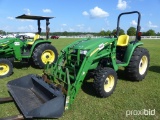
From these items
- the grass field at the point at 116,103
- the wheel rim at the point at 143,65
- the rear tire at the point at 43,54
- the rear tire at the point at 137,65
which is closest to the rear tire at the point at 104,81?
the grass field at the point at 116,103

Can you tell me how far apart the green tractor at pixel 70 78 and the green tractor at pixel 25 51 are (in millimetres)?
2249

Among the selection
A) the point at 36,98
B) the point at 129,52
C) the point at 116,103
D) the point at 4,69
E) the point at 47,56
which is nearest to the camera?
the point at 36,98

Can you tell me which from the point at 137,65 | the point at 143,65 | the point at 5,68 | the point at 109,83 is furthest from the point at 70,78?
the point at 5,68

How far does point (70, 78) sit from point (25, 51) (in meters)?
4.56

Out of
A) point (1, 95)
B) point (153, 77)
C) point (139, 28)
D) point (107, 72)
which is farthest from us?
point (153, 77)

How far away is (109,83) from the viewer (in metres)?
5.33

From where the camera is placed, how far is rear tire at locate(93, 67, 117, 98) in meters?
4.93

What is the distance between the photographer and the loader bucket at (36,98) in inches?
151

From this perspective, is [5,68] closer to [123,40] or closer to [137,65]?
[123,40]

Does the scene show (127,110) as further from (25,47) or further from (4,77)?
(25,47)

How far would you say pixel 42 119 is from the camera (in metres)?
4.08

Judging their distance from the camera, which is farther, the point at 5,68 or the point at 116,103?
the point at 5,68

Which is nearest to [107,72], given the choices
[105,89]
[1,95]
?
[105,89]

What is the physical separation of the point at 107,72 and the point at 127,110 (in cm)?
101
